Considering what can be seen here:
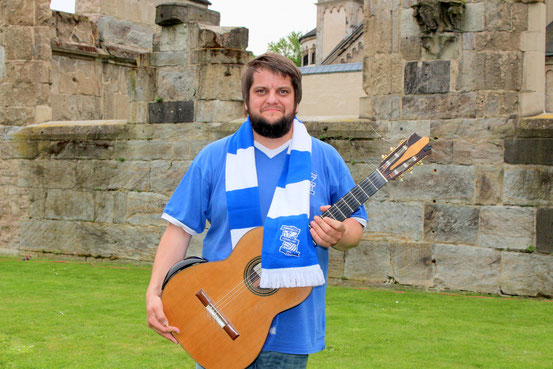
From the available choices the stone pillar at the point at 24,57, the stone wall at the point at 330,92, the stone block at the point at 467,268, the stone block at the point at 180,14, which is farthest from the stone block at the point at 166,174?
the stone wall at the point at 330,92

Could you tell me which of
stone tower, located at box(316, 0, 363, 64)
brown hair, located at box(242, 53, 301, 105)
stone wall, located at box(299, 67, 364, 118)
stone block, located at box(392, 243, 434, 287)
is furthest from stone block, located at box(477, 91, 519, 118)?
stone tower, located at box(316, 0, 363, 64)

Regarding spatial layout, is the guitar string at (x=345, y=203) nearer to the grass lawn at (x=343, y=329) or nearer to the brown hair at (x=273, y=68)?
the brown hair at (x=273, y=68)

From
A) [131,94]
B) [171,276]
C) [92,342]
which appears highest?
[131,94]

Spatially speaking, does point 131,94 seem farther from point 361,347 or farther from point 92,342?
point 361,347

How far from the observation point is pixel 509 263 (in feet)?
23.7

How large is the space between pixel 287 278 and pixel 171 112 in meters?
6.29

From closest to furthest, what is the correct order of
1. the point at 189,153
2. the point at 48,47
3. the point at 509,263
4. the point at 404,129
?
the point at 509,263 < the point at 404,129 < the point at 189,153 < the point at 48,47

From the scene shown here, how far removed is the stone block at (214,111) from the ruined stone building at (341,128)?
Result: 2cm

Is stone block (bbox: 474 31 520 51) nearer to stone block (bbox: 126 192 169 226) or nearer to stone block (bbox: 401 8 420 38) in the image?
stone block (bbox: 401 8 420 38)

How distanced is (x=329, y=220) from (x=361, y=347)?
8.99 ft

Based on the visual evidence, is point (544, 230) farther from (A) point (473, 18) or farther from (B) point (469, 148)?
(A) point (473, 18)

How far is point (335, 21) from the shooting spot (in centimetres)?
5769

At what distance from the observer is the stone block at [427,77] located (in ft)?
24.6

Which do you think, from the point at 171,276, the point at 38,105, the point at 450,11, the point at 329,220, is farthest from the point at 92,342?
the point at 38,105
